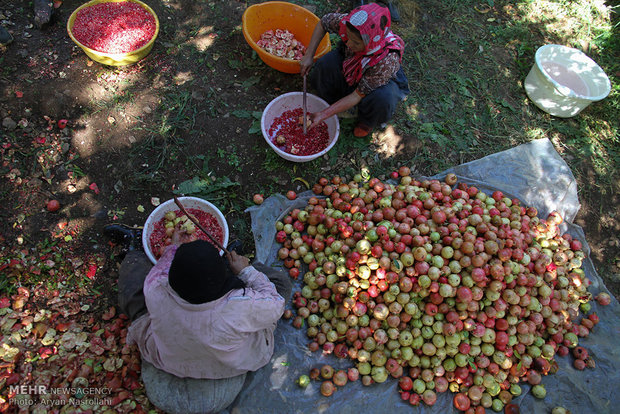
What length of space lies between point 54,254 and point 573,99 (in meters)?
6.20

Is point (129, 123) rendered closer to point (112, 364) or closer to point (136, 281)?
point (136, 281)

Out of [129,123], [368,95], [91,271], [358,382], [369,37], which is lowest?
[358,382]

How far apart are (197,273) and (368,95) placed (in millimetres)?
2707

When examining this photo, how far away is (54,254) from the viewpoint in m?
3.42

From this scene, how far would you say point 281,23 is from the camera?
479 cm

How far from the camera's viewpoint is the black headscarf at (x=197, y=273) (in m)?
2.07

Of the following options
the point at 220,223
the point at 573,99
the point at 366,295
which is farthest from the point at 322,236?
the point at 573,99

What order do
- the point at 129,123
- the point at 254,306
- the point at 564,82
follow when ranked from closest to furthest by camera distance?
the point at 254,306, the point at 129,123, the point at 564,82

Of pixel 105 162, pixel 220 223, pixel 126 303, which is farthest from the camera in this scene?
pixel 105 162

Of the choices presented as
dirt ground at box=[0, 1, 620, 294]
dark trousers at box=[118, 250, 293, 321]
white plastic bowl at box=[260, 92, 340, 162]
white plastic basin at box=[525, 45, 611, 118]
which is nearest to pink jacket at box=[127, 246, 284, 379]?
dark trousers at box=[118, 250, 293, 321]

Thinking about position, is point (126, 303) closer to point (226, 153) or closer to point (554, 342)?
point (226, 153)

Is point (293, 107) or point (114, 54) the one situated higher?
point (114, 54)

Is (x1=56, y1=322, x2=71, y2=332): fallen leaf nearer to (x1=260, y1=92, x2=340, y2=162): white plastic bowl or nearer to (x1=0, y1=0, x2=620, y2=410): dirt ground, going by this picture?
(x1=0, y1=0, x2=620, y2=410): dirt ground

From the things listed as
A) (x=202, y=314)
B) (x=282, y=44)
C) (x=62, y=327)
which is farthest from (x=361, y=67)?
(x=62, y=327)
